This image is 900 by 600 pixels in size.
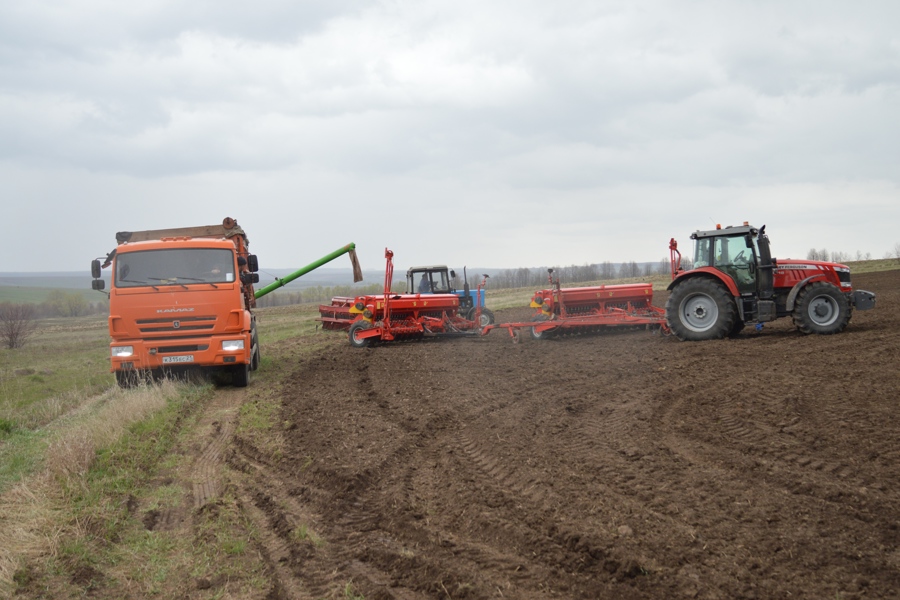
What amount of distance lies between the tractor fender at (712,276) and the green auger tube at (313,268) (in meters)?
7.15

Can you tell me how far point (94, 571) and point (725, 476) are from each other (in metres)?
4.31

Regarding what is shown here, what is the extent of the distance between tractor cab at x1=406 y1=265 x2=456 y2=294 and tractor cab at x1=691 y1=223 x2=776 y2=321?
751 centimetres

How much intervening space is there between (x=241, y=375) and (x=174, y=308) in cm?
166

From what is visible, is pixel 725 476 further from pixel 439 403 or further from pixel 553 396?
pixel 439 403

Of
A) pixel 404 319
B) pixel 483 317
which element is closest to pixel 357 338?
pixel 404 319

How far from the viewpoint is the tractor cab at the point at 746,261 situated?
1271cm

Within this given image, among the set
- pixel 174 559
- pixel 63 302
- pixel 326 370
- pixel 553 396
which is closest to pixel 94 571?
pixel 174 559

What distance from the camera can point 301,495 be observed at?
5598 mm

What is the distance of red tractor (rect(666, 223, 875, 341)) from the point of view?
1238 centimetres

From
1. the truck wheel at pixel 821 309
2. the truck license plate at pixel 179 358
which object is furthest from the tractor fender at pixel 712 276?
the truck license plate at pixel 179 358

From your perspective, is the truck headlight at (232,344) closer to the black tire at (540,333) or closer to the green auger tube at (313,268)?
the green auger tube at (313,268)

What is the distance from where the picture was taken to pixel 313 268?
15758 mm

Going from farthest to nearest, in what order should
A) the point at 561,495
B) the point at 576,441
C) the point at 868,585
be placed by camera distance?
the point at 576,441
the point at 561,495
the point at 868,585

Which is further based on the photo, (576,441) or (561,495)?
(576,441)
